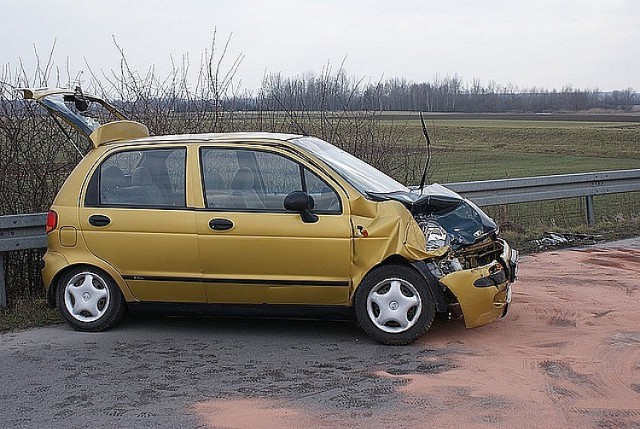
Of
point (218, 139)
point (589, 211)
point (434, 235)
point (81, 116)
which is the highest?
point (81, 116)

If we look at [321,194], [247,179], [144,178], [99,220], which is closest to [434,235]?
[321,194]

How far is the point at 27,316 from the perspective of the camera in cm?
832

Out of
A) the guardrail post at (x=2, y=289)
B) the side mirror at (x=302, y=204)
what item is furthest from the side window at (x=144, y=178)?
the guardrail post at (x=2, y=289)

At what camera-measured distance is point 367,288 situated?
23.1 ft

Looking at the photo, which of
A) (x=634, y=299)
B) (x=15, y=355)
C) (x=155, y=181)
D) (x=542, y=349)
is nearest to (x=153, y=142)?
(x=155, y=181)

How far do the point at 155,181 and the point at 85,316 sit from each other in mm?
1308

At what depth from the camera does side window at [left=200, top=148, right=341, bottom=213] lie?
7.23 metres

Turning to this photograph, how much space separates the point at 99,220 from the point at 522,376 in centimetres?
364

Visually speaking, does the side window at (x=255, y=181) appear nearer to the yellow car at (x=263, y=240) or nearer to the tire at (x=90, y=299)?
the yellow car at (x=263, y=240)

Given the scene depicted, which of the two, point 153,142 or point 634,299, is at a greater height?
point 153,142

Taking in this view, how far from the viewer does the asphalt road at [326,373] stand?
543 centimetres

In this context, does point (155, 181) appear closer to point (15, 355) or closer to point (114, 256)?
point (114, 256)

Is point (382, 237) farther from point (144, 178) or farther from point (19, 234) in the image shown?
point (19, 234)

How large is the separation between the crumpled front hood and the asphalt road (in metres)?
0.81
